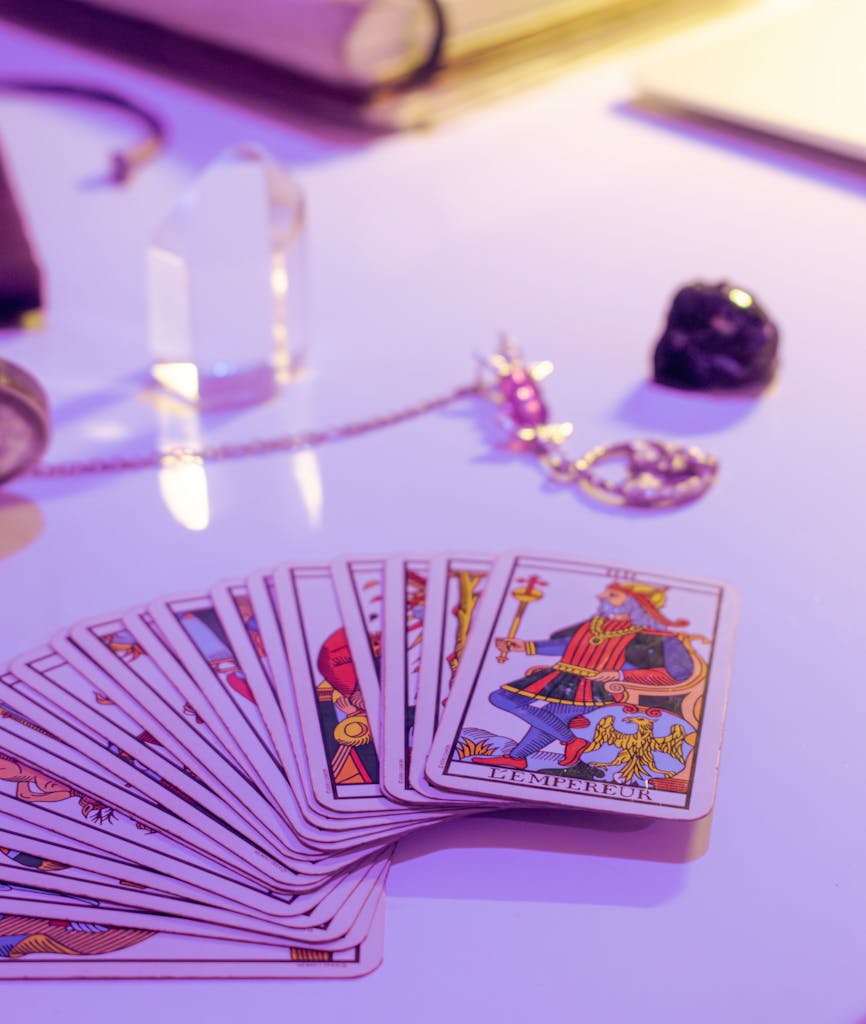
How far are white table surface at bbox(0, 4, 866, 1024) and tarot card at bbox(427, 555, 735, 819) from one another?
31 millimetres

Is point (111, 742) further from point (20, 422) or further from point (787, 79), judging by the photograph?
point (787, 79)

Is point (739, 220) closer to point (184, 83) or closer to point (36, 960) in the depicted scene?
point (184, 83)

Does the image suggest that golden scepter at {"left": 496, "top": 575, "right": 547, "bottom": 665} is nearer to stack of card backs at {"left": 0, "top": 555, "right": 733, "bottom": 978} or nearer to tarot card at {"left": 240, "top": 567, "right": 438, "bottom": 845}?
stack of card backs at {"left": 0, "top": 555, "right": 733, "bottom": 978}

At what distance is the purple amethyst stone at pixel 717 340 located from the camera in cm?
101

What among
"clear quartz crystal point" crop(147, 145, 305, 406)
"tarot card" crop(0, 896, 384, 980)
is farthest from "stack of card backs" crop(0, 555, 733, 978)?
"clear quartz crystal point" crop(147, 145, 305, 406)

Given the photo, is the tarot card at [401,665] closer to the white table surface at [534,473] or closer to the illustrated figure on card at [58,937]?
the white table surface at [534,473]

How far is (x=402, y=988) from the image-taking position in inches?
22.5

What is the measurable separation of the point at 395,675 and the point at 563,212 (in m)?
0.78

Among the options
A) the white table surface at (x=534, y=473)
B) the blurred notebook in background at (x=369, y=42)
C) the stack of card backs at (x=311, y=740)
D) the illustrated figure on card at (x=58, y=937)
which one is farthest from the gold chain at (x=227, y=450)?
the blurred notebook in background at (x=369, y=42)

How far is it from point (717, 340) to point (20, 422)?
Answer: 56 centimetres

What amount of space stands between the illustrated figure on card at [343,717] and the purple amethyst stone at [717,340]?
44 centimetres

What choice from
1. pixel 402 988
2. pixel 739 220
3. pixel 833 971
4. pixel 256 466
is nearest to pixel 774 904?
pixel 833 971

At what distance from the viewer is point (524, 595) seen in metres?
0.78

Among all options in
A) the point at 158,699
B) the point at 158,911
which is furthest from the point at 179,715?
the point at 158,911
